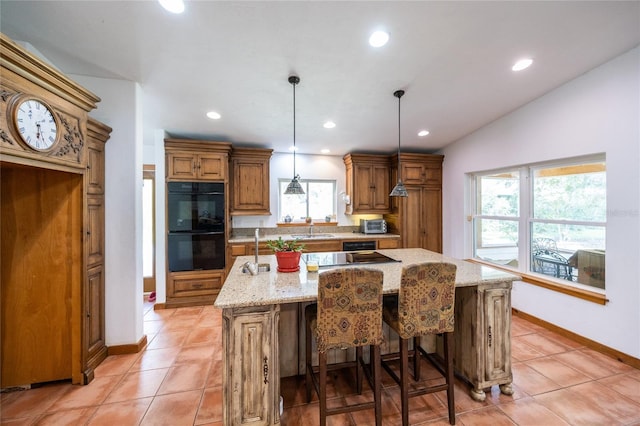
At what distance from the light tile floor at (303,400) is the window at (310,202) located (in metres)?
2.73

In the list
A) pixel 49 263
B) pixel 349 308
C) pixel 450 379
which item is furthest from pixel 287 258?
pixel 49 263

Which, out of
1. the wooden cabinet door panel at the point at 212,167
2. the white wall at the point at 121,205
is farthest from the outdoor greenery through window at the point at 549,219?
the white wall at the point at 121,205

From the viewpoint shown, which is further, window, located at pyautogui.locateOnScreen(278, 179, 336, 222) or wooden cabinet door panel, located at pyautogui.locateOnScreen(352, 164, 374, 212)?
window, located at pyautogui.locateOnScreen(278, 179, 336, 222)

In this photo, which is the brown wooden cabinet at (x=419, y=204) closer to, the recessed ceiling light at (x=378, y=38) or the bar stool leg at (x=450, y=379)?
the recessed ceiling light at (x=378, y=38)

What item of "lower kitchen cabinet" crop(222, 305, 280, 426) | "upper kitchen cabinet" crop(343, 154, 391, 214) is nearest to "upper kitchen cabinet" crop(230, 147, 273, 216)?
"upper kitchen cabinet" crop(343, 154, 391, 214)

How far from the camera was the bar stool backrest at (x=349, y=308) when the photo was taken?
153cm

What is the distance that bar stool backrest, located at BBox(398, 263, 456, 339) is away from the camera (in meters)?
1.67

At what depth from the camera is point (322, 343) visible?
1.58 meters

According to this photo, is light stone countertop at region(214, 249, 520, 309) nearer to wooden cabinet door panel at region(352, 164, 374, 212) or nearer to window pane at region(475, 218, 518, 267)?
window pane at region(475, 218, 518, 267)

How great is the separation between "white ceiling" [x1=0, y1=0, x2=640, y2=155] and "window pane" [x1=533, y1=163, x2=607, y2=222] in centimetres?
100

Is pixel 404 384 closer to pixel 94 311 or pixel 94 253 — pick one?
pixel 94 311

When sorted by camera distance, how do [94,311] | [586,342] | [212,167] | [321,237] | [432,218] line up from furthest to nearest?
[432,218] → [321,237] → [212,167] → [586,342] → [94,311]

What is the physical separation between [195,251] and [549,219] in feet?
15.4

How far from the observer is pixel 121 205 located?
255 centimetres
